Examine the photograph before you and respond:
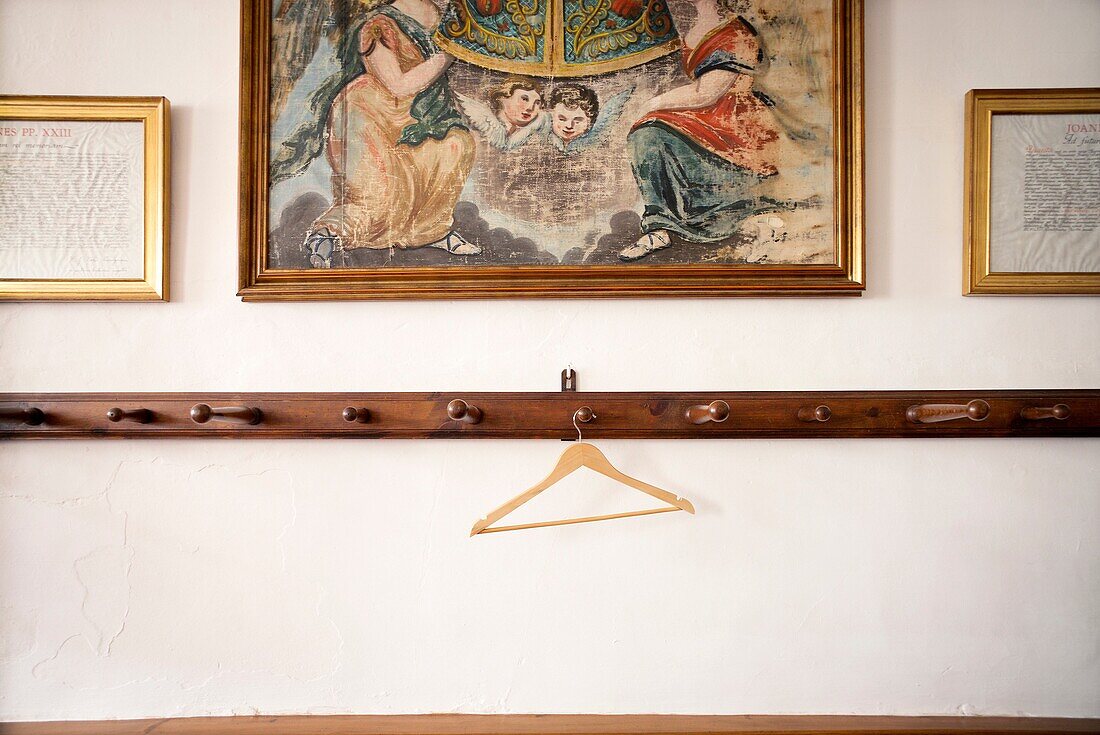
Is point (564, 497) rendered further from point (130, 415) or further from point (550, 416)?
point (130, 415)

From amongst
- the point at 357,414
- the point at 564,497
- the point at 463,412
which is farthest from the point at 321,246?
the point at 564,497

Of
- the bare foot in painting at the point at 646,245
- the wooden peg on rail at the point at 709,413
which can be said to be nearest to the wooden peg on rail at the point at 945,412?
the wooden peg on rail at the point at 709,413

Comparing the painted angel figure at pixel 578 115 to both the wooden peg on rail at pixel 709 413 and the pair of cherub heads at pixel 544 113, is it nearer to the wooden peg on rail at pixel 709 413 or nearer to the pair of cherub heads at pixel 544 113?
the pair of cherub heads at pixel 544 113

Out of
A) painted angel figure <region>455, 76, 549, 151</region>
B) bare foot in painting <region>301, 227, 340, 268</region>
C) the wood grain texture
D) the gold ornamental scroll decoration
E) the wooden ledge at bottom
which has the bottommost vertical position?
the wooden ledge at bottom

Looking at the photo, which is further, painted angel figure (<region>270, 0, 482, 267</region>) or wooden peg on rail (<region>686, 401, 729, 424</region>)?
painted angel figure (<region>270, 0, 482, 267</region>)

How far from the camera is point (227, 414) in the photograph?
63.8 inches

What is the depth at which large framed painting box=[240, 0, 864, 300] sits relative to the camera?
1.70 meters

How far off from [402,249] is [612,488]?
82 centimetres

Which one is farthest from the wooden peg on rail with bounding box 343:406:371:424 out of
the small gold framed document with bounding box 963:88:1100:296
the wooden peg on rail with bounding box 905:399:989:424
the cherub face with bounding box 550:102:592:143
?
the small gold framed document with bounding box 963:88:1100:296

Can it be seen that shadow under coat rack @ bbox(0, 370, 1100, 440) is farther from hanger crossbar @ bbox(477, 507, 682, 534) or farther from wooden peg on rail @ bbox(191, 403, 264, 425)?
hanger crossbar @ bbox(477, 507, 682, 534)

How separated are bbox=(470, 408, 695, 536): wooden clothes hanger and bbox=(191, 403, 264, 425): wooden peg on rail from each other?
24.2 inches

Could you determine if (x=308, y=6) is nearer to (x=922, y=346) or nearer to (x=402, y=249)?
(x=402, y=249)

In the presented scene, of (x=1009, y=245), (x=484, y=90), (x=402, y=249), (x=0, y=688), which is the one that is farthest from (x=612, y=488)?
(x=0, y=688)

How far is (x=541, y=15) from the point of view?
1704 mm
